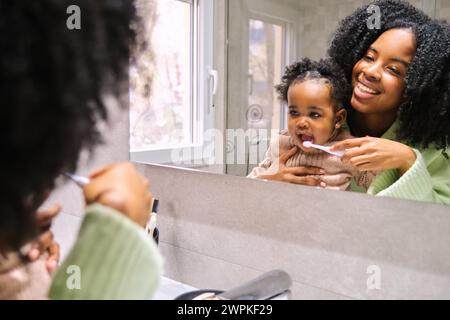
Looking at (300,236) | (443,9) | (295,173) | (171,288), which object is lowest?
(171,288)

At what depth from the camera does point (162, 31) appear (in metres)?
0.86

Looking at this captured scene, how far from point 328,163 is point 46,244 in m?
0.45

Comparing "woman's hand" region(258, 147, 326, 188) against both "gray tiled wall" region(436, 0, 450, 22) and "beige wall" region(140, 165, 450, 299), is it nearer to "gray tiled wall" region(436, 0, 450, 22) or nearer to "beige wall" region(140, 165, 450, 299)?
"beige wall" region(140, 165, 450, 299)

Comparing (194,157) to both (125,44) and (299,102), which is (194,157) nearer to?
(299,102)

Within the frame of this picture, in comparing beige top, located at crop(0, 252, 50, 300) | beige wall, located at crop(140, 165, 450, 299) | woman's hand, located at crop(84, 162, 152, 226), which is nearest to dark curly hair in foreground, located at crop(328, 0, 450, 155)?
beige wall, located at crop(140, 165, 450, 299)

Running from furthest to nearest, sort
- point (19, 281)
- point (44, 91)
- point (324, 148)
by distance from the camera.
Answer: point (324, 148) → point (19, 281) → point (44, 91)

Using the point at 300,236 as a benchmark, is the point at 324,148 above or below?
above

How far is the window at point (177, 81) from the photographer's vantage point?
843 millimetres

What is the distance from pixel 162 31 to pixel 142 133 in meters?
0.25

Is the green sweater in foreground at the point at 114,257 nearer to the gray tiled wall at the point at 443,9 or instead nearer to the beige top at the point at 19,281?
the beige top at the point at 19,281

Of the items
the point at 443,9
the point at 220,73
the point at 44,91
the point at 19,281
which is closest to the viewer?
the point at 44,91

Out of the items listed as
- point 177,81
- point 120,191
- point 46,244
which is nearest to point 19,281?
point 46,244

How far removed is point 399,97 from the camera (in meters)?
0.62

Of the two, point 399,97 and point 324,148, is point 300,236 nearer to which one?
point 324,148
